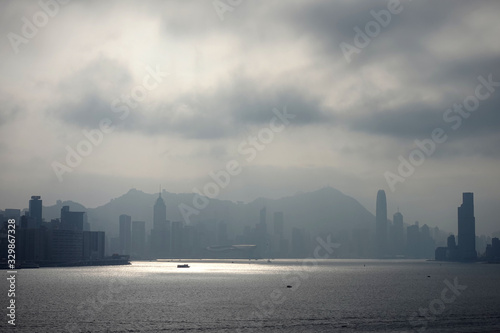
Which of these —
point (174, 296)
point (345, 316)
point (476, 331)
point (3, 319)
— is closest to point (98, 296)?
point (174, 296)

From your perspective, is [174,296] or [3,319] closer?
[3,319]


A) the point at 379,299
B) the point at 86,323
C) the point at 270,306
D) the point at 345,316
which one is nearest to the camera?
the point at 86,323

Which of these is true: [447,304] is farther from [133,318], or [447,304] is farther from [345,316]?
[133,318]

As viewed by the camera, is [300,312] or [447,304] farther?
[447,304]

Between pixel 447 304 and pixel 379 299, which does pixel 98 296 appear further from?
pixel 447 304

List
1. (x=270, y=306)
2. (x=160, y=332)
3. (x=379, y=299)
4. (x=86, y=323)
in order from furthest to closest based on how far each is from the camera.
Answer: (x=379, y=299)
(x=270, y=306)
(x=86, y=323)
(x=160, y=332)

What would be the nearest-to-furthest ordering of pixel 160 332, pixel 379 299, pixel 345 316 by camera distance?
pixel 160 332, pixel 345 316, pixel 379 299

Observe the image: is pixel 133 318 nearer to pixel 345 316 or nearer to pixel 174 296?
pixel 345 316

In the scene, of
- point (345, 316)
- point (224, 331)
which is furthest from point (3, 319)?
point (345, 316)

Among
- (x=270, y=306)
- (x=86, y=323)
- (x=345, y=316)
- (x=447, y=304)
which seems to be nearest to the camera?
(x=86, y=323)
